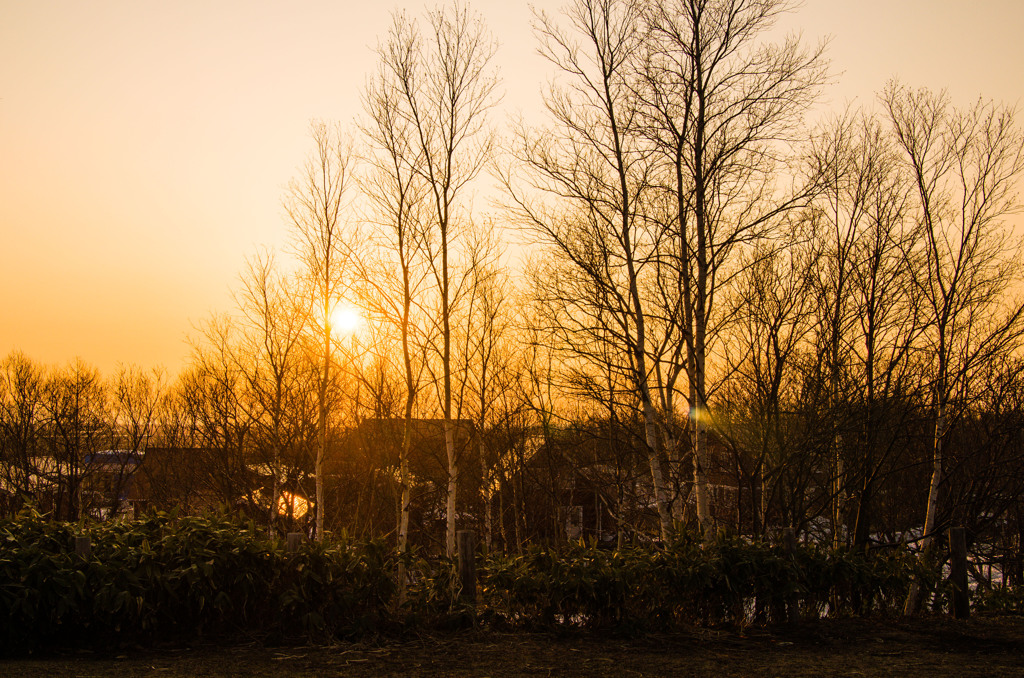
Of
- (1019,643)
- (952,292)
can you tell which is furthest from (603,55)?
(1019,643)

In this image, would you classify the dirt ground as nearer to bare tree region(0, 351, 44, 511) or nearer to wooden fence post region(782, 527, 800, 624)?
wooden fence post region(782, 527, 800, 624)

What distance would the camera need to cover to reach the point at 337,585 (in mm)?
6695

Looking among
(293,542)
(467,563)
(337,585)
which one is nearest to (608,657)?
(467,563)

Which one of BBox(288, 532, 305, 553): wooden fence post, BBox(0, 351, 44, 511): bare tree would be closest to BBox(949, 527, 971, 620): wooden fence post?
BBox(288, 532, 305, 553): wooden fence post

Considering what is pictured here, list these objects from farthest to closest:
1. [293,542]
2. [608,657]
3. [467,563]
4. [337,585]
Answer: [467,563]
[293,542]
[337,585]
[608,657]

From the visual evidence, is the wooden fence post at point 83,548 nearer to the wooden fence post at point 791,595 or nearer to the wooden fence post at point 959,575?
the wooden fence post at point 791,595

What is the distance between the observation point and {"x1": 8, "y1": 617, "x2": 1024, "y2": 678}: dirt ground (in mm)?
5617

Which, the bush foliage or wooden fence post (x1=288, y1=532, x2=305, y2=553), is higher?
wooden fence post (x1=288, y1=532, x2=305, y2=553)

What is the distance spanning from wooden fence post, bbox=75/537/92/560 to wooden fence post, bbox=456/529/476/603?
126 inches

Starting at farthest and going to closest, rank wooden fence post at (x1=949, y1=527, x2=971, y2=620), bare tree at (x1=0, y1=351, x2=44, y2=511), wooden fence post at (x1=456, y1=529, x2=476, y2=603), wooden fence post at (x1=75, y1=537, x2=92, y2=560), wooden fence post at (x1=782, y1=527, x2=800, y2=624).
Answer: bare tree at (x1=0, y1=351, x2=44, y2=511), wooden fence post at (x1=949, y1=527, x2=971, y2=620), wooden fence post at (x1=782, y1=527, x2=800, y2=624), wooden fence post at (x1=456, y1=529, x2=476, y2=603), wooden fence post at (x1=75, y1=537, x2=92, y2=560)

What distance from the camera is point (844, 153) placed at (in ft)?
37.3

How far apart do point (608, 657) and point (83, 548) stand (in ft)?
14.7

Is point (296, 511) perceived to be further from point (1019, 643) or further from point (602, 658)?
point (1019, 643)

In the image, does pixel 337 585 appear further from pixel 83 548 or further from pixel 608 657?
pixel 608 657
